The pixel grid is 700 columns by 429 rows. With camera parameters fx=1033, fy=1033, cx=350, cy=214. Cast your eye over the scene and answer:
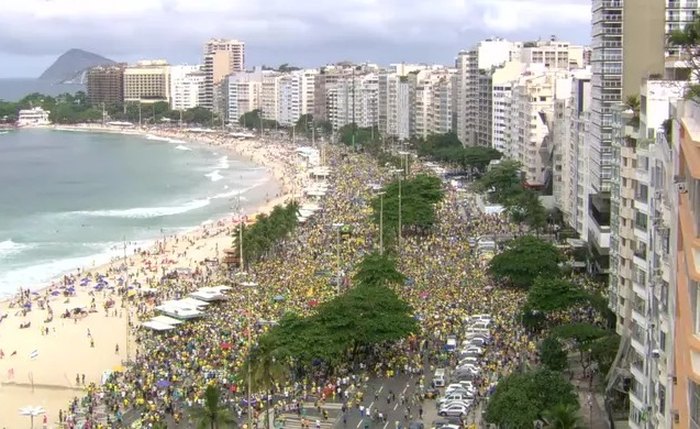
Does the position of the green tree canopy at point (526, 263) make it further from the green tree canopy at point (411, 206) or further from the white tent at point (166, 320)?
the white tent at point (166, 320)

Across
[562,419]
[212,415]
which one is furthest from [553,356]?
[212,415]

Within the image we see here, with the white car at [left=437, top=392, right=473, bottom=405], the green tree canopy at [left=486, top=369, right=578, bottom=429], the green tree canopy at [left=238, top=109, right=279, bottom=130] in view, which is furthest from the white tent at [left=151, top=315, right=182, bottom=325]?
the green tree canopy at [left=238, top=109, right=279, bottom=130]

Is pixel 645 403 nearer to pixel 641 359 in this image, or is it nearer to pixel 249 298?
pixel 641 359

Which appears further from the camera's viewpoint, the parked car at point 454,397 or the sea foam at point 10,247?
the sea foam at point 10,247

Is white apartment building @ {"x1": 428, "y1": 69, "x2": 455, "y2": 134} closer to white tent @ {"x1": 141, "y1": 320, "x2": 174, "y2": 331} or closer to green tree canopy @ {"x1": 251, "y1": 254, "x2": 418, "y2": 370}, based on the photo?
white tent @ {"x1": 141, "y1": 320, "x2": 174, "y2": 331}

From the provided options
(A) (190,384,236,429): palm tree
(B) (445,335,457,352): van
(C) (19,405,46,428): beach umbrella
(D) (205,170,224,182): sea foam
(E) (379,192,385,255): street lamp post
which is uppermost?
(D) (205,170,224,182): sea foam

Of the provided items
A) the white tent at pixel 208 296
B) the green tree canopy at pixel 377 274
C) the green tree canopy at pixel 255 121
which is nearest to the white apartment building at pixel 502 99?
the green tree canopy at pixel 377 274

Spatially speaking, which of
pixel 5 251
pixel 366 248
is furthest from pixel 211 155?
pixel 366 248
